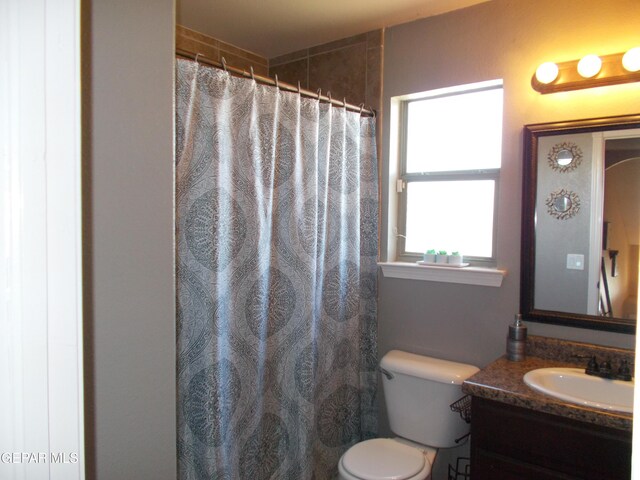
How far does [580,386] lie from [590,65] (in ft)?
4.14

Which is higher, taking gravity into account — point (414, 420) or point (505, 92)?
point (505, 92)

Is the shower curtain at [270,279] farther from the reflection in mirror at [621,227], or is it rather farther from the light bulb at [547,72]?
the reflection in mirror at [621,227]

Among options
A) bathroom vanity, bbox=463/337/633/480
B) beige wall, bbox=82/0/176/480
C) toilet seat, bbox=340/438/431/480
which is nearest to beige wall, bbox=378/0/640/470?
bathroom vanity, bbox=463/337/633/480

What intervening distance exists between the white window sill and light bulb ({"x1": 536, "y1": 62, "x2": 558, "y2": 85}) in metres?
0.85

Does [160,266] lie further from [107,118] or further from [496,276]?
[496,276]

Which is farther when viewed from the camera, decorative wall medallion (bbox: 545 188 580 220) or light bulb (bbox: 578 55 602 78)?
decorative wall medallion (bbox: 545 188 580 220)

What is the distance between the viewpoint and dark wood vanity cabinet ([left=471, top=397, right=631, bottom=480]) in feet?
4.34

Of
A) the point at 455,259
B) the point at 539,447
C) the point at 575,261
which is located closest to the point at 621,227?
the point at 575,261

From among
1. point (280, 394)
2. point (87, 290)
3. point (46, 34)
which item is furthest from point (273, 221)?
point (46, 34)

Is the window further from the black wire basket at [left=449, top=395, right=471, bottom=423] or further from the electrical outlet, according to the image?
the black wire basket at [left=449, top=395, right=471, bottom=423]

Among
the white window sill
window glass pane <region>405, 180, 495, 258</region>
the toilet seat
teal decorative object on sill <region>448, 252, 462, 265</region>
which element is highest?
window glass pane <region>405, 180, 495, 258</region>

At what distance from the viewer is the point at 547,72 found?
177 centimetres

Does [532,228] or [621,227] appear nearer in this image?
[621,227]

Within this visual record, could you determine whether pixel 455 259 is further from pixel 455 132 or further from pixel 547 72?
pixel 547 72
